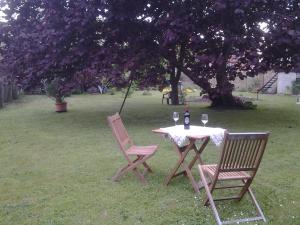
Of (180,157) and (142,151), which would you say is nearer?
(180,157)

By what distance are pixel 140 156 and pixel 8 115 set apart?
419 inches

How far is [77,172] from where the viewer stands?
6.52 m

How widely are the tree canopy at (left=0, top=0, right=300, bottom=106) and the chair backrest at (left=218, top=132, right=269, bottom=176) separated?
19.8ft

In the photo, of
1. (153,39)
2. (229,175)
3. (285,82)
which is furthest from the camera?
(285,82)

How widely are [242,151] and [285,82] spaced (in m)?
25.0

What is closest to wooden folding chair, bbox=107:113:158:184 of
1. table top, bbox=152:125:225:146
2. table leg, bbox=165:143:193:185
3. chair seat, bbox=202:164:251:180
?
table leg, bbox=165:143:193:185

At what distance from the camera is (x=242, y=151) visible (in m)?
4.41

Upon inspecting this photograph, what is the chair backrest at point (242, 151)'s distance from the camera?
14.1 feet

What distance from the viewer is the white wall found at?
89.9 ft

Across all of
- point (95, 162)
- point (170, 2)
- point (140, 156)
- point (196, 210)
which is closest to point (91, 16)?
point (170, 2)

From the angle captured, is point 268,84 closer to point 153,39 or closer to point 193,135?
point 153,39

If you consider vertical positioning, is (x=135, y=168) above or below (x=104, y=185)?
above

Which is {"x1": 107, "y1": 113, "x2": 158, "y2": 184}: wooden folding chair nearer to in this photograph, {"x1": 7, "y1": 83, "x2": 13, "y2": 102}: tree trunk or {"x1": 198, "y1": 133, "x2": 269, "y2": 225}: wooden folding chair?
{"x1": 198, "y1": 133, "x2": 269, "y2": 225}: wooden folding chair

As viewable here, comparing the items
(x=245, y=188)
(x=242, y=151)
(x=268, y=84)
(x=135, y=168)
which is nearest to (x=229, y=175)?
(x=245, y=188)
